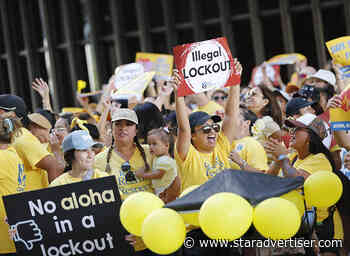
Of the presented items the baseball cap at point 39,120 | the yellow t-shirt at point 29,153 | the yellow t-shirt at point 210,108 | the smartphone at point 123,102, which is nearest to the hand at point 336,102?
the yellow t-shirt at point 29,153

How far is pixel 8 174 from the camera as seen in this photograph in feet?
18.3

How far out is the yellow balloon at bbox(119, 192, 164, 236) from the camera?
4301 mm

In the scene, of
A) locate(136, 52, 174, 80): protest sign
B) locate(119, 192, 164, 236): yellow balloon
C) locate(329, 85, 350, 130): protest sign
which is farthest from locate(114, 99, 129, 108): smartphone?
locate(119, 192, 164, 236): yellow balloon

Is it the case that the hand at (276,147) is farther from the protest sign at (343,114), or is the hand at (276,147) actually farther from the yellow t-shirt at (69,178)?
the yellow t-shirt at (69,178)

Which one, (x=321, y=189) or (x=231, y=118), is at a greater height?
(x=231, y=118)

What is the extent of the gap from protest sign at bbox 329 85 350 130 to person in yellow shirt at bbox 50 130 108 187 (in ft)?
7.11

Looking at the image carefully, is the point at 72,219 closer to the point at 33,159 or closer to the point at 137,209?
the point at 137,209

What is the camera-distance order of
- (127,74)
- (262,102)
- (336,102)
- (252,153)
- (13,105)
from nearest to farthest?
1. (336,102)
2. (13,105)
3. (252,153)
4. (262,102)
5. (127,74)

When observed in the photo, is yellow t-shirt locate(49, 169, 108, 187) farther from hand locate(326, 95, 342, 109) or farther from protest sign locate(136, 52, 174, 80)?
protest sign locate(136, 52, 174, 80)

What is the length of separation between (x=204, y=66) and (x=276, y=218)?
2460 mm

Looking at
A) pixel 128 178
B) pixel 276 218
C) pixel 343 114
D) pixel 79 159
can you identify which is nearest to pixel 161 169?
pixel 128 178

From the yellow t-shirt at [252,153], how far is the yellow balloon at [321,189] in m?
1.83

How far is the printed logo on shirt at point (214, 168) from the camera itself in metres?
5.73

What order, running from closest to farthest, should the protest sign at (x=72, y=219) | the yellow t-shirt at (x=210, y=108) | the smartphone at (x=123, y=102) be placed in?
the protest sign at (x=72, y=219), the smartphone at (x=123, y=102), the yellow t-shirt at (x=210, y=108)
